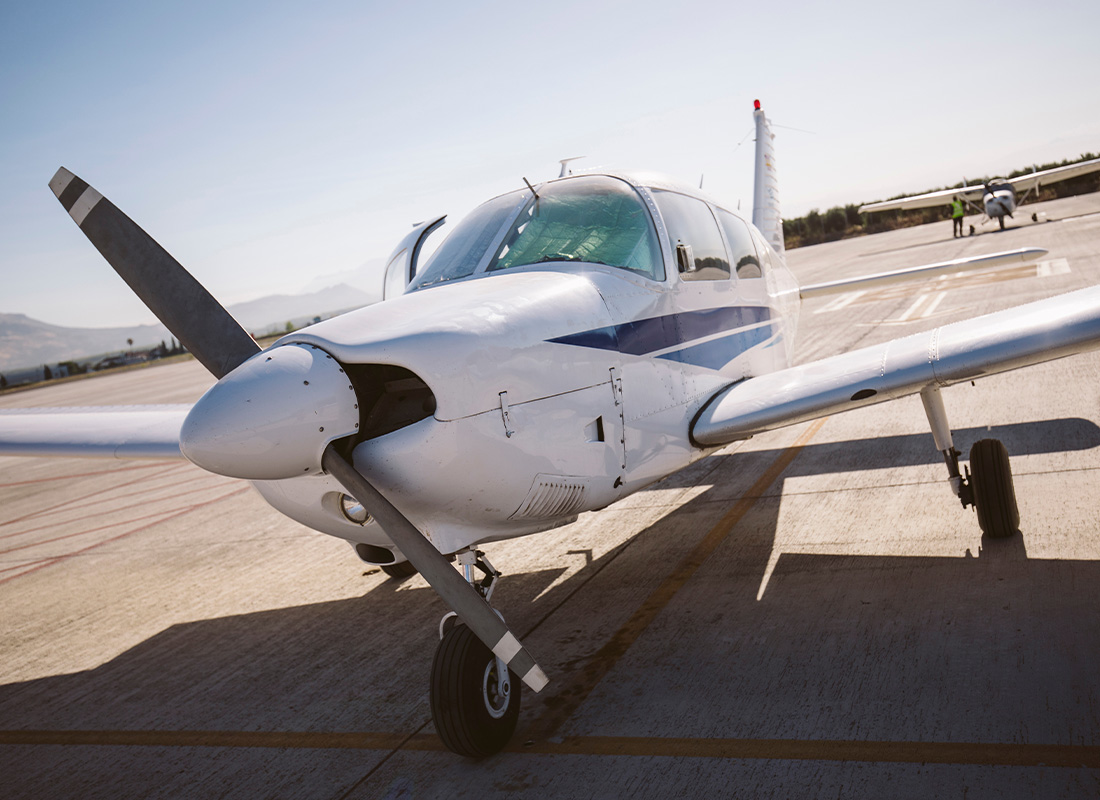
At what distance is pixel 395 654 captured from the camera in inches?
174

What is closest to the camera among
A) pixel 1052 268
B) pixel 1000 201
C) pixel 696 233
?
pixel 696 233

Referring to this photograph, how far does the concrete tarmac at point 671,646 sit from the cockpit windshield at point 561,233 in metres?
2.04

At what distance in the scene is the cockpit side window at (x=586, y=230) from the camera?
4305 millimetres

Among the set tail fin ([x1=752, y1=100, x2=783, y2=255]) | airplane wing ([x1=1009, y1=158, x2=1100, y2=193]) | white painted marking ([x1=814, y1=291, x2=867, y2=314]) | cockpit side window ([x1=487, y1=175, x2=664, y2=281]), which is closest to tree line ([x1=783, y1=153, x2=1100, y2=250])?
airplane wing ([x1=1009, y1=158, x2=1100, y2=193])

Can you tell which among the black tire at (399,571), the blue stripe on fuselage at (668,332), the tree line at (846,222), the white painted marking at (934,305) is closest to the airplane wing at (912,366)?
the blue stripe on fuselage at (668,332)

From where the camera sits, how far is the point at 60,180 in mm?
4012

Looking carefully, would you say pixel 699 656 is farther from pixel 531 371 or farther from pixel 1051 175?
pixel 1051 175

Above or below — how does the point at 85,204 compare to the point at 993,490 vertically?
above

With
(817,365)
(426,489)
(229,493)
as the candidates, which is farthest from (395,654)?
(229,493)

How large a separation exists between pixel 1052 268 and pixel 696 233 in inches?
560

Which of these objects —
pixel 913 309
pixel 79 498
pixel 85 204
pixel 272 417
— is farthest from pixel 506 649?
pixel 913 309

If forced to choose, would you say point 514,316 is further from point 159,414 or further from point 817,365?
point 159,414

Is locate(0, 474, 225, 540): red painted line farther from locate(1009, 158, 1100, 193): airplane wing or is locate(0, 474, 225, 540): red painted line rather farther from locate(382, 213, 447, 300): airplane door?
locate(1009, 158, 1100, 193): airplane wing

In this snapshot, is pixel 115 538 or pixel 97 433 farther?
pixel 115 538
